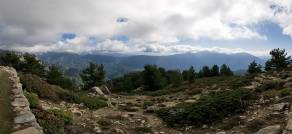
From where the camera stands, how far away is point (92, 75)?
7888 cm

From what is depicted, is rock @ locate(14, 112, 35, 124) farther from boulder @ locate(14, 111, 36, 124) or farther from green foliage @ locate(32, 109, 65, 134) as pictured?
green foliage @ locate(32, 109, 65, 134)

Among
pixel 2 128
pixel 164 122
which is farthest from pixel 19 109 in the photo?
pixel 164 122

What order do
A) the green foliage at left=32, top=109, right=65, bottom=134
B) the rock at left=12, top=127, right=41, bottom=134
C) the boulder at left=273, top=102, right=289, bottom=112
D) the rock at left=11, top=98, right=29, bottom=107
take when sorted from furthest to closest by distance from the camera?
1. the boulder at left=273, top=102, right=289, bottom=112
2. the rock at left=11, top=98, right=29, bottom=107
3. the green foliage at left=32, top=109, right=65, bottom=134
4. the rock at left=12, top=127, right=41, bottom=134

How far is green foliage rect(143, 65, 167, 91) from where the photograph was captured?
6962cm

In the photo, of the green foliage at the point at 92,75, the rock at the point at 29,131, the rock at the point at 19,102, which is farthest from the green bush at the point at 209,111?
the green foliage at the point at 92,75

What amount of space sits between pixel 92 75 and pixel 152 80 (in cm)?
1745

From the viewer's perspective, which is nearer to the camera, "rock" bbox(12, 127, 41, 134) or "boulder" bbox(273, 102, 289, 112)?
"rock" bbox(12, 127, 41, 134)

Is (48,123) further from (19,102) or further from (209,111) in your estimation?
(209,111)

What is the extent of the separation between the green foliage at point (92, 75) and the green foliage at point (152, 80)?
1344 centimetres

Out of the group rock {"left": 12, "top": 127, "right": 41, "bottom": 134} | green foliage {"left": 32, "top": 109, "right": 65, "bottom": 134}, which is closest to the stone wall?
rock {"left": 12, "top": 127, "right": 41, "bottom": 134}

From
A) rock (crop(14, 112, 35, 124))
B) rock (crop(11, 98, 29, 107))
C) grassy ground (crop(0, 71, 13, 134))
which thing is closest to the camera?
grassy ground (crop(0, 71, 13, 134))

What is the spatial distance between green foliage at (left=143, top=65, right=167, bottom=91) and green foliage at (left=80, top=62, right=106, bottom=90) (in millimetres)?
13443

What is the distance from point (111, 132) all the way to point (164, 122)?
5060mm

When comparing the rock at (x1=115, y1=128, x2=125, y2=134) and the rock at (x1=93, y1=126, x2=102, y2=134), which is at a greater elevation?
the rock at (x1=93, y1=126, x2=102, y2=134)
